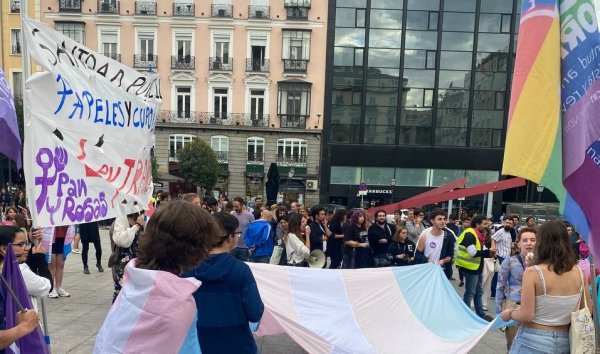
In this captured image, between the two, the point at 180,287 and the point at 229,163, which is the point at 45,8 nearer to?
the point at 229,163

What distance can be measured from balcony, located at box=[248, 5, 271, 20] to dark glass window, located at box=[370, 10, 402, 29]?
7.69 meters

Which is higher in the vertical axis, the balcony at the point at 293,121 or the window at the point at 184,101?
the window at the point at 184,101

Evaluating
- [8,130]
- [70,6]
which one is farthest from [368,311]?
[70,6]

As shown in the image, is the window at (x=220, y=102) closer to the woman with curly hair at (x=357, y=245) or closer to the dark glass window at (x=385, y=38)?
the dark glass window at (x=385, y=38)

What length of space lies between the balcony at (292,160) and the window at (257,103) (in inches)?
142

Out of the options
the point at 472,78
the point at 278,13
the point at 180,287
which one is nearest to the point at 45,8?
the point at 278,13

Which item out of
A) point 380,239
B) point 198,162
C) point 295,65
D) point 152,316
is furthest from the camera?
point 295,65

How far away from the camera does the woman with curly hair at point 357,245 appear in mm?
7156

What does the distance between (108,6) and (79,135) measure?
107 ft

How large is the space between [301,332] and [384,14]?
30.5 m

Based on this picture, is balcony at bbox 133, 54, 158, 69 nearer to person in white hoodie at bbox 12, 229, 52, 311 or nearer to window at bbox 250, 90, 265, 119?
window at bbox 250, 90, 265, 119

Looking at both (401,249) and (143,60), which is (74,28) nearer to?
(143,60)

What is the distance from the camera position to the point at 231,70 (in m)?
31.0

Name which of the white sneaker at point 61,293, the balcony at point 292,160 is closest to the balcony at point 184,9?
the balcony at point 292,160
